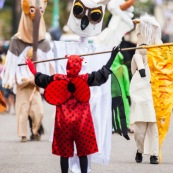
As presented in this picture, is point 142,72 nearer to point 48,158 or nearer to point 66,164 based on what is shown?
point 48,158

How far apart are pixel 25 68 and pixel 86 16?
4307 millimetres

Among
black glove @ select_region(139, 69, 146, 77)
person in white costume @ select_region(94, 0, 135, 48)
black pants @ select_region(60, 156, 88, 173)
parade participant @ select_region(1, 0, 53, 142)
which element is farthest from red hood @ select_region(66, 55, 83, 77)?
person in white costume @ select_region(94, 0, 135, 48)

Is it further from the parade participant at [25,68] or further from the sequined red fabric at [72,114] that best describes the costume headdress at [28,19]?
the sequined red fabric at [72,114]

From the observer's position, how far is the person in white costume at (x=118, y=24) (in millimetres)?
18594

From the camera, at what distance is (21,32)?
53.6 ft

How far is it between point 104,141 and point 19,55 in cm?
476

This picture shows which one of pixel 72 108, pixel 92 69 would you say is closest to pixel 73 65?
pixel 72 108

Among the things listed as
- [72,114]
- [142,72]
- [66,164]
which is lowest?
[66,164]

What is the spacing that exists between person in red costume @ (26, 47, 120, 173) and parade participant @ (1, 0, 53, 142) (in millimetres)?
5297

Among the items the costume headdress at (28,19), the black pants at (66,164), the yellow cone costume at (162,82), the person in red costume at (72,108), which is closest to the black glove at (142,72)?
the yellow cone costume at (162,82)

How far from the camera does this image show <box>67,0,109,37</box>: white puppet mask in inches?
484

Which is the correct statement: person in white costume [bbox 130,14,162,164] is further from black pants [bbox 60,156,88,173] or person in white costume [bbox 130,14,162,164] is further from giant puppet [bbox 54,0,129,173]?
black pants [bbox 60,156,88,173]

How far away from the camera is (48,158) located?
13.7m

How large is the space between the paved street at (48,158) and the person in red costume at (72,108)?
4.69ft
